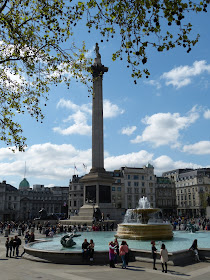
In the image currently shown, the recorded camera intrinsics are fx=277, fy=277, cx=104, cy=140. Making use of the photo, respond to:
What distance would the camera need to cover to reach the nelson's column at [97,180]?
145ft

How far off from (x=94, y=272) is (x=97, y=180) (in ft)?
105

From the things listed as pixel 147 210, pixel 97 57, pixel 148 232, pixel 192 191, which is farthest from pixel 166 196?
pixel 148 232

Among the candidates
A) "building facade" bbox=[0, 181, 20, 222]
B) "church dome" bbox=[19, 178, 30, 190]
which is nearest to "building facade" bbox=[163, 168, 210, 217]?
"building facade" bbox=[0, 181, 20, 222]

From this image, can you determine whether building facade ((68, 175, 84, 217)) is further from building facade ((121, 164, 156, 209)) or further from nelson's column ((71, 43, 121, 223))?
nelson's column ((71, 43, 121, 223))

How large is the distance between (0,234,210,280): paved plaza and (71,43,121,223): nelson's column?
81.4ft

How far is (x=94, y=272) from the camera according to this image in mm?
12977

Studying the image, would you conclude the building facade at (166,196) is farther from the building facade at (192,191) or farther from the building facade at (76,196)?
the building facade at (76,196)

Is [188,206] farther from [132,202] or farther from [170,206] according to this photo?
[132,202]

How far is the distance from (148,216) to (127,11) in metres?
20.9

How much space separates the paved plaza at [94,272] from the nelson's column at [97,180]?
81.4ft

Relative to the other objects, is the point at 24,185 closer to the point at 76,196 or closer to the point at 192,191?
the point at 76,196

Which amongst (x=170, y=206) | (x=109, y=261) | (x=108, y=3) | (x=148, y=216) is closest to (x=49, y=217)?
(x=148, y=216)

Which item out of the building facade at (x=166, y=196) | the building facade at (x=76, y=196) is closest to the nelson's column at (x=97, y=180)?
the building facade at (x=76, y=196)

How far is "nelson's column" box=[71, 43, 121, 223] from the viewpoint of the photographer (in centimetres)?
4409
